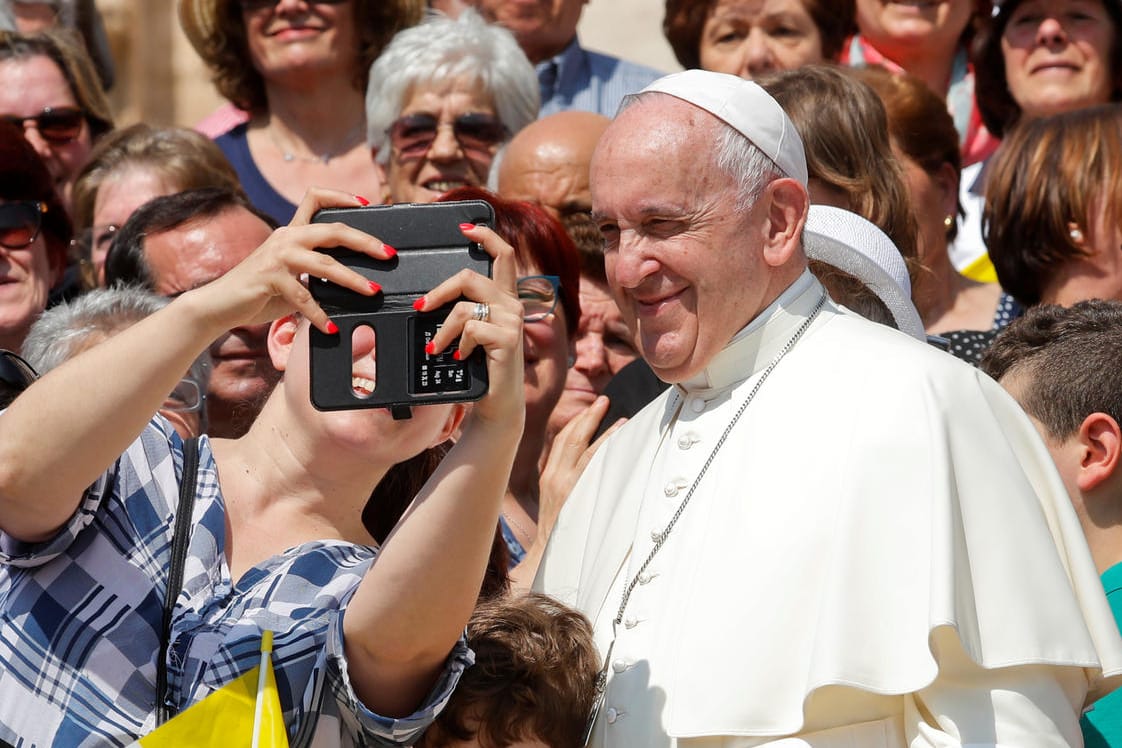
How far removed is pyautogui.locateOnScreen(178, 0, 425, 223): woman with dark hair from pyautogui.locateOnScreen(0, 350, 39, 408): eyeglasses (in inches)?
109

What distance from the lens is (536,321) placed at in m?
4.56

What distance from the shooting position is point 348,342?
258 centimetres

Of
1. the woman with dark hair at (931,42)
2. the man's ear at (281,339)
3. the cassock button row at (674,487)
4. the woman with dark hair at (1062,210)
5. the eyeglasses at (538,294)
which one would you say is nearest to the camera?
the man's ear at (281,339)

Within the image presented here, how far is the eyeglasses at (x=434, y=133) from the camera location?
221 inches

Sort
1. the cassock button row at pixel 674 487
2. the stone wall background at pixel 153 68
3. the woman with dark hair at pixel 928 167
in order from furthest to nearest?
the stone wall background at pixel 153 68 < the woman with dark hair at pixel 928 167 < the cassock button row at pixel 674 487

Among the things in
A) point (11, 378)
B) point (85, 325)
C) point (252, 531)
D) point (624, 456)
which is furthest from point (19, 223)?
point (252, 531)

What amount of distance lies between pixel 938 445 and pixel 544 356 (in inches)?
67.3

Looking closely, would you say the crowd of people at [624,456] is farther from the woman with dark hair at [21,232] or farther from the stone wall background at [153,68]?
the stone wall background at [153,68]

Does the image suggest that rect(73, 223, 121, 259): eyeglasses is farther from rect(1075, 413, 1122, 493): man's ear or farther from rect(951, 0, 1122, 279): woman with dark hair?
rect(1075, 413, 1122, 493): man's ear

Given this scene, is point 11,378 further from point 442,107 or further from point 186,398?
point 442,107

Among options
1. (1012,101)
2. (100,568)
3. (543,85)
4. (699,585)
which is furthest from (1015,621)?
(543,85)

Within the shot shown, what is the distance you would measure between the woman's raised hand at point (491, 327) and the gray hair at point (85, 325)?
1.73 m

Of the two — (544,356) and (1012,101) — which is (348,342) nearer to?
(544,356)

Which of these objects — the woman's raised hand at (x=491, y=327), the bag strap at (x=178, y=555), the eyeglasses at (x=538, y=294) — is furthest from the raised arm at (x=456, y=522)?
the eyeglasses at (x=538, y=294)
